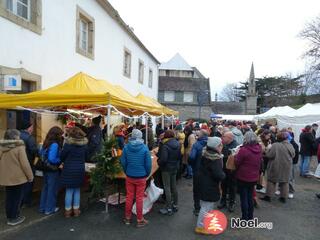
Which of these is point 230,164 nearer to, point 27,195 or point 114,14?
point 27,195

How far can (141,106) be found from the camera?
312 inches

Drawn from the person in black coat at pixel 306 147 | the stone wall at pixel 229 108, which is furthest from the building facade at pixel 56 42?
the stone wall at pixel 229 108

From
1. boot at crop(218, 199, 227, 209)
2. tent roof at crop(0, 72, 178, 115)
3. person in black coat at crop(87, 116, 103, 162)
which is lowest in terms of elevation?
boot at crop(218, 199, 227, 209)

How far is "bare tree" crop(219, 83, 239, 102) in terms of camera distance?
82438 mm

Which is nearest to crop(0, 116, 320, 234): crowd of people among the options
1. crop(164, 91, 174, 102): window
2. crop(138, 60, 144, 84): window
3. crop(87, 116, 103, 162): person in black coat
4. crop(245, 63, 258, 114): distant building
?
crop(87, 116, 103, 162): person in black coat

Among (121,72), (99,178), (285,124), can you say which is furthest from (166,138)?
(285,124)

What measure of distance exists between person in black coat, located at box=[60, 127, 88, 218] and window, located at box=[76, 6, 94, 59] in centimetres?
637

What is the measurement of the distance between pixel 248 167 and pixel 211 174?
2.67 feet

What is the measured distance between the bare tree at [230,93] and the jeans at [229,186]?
76772 mm

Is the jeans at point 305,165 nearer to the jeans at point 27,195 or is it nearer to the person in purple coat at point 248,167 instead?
the person in purple coat at point 248,167

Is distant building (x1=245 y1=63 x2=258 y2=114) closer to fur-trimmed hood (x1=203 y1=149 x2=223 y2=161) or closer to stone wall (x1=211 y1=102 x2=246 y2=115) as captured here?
stone wall (x1=211 y1=102 x2=246 y2=115)

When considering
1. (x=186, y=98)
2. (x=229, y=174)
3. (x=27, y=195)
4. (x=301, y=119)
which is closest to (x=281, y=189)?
(x=229, y=174)

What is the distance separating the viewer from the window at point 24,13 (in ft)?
24.2

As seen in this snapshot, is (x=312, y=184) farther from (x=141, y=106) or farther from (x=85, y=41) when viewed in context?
(x=85, y=41)
